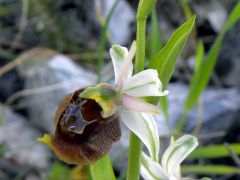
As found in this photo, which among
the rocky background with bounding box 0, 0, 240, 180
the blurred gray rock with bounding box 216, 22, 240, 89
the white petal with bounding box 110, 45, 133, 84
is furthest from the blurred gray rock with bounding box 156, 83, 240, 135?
the white petal with bounding box 110, 45, 133, 84

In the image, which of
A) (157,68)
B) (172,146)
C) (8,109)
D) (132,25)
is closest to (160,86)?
(157,68)

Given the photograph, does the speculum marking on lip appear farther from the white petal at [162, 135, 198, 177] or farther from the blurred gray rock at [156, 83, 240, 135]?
the blurred gray rock at [156, 83, 240, 135]

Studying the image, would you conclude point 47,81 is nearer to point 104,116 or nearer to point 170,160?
point 170,160

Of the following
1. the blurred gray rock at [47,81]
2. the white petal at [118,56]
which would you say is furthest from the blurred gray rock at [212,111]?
the white petal at [118,56]

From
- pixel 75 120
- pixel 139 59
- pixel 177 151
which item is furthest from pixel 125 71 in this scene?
pixel 177 151

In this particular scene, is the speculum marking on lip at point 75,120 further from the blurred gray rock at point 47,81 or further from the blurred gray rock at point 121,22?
the blurred gray rock at point 121,22
